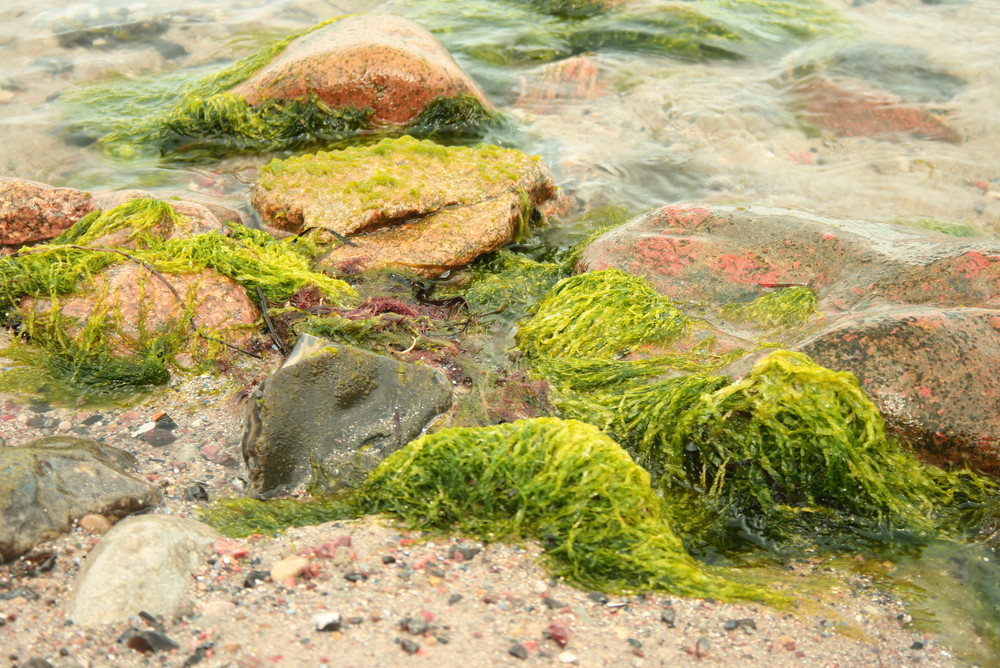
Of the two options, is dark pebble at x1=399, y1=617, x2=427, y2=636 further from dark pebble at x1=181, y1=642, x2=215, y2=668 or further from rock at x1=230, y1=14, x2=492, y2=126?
rock at x1=230, y1=14, x2=492, y2=126

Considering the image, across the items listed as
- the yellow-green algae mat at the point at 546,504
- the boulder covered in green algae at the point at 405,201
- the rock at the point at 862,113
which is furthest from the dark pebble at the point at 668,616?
the rock at the point at 862,113

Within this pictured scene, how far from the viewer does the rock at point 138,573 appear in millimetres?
2807

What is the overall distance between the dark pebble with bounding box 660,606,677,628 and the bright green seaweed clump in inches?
4.6

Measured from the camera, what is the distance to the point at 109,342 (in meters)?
4.63

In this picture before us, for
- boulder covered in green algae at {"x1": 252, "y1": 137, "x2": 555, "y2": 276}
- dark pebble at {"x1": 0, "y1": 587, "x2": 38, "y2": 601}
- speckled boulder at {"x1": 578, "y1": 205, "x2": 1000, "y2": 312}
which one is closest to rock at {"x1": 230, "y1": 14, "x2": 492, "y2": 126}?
boulder covered in green algae at {"x1": 252, "y1": 137, "x2": 555, "y2": 276}

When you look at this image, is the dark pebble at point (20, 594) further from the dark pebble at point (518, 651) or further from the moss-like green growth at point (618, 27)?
the moss-like green growth at point (618, 27)

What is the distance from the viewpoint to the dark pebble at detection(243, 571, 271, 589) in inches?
119

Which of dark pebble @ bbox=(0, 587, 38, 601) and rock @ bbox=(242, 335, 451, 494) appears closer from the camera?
dark pebble @ bbox=(0, 587, 38, 601)

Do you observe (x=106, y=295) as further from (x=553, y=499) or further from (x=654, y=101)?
(x=654, y=101)

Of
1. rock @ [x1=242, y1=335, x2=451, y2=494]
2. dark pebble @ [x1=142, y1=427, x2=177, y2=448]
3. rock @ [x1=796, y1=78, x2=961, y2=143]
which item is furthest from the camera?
rock @ [x1=796, y1=78, x2=961, y2=143]

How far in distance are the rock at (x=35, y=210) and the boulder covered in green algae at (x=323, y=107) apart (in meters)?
1.67

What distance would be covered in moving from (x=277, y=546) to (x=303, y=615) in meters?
0.45

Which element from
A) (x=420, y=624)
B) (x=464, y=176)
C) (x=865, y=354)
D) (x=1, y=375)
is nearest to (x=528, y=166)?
(x=464, y=176)

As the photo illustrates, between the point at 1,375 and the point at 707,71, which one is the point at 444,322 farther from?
the point at 707,71
